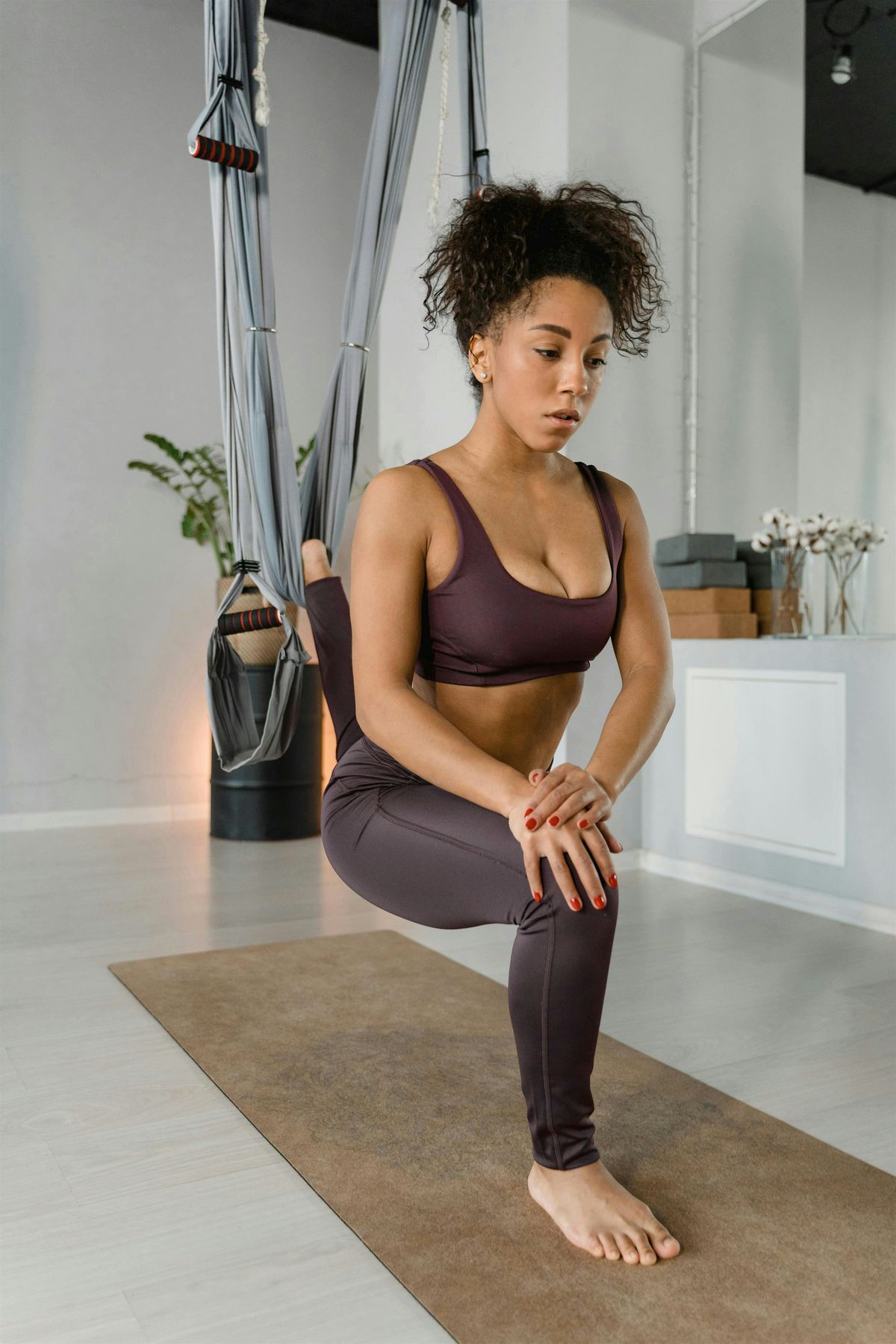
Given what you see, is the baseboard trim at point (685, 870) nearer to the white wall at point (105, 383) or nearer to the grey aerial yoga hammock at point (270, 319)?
the white wall at point (105, 383)

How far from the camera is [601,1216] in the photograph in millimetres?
1281

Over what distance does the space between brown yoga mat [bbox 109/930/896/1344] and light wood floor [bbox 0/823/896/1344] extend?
0.05 meters

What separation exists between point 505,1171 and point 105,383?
3467 mm

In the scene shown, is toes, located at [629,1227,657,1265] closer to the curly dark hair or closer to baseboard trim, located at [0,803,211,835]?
the curly dark hair

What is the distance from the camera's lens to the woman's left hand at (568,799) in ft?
4.09

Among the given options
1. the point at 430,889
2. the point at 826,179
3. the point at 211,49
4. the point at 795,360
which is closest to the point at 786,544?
the point at 795,360

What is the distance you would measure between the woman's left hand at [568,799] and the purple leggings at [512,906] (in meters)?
0.05

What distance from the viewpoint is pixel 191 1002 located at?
2113mm

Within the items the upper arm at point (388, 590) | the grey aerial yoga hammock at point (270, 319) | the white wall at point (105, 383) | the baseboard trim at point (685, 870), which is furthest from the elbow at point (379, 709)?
the white wall at point (105, 383)

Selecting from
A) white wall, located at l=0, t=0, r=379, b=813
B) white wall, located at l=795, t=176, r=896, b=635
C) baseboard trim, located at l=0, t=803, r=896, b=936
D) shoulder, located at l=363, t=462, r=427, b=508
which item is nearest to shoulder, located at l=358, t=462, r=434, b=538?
shoulder, located at l=363, t=462, r=427, b=508

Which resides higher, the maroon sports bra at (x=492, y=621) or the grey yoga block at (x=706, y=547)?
the grey yoga block at (x=706, y=547)

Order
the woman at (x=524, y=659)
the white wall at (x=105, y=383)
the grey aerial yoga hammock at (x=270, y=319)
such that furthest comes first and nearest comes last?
A: 1. the white wall at (x=105, y=383)
2. the grey aerial yoga hammock at (x=270, y=319)
3. the woman at (x=524, y=659)

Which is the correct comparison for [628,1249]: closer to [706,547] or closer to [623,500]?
[623,500]

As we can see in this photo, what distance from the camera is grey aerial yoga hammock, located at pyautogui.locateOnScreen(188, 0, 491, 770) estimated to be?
211 cm
